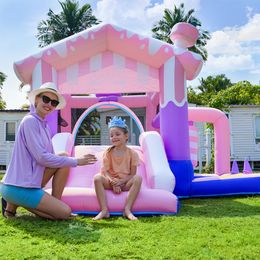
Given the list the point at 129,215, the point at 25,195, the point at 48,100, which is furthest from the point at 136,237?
the point at 48,100

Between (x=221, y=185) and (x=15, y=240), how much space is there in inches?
131

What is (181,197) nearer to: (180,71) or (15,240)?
(180,71)

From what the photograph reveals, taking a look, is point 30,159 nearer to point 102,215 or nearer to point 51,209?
point 51,209

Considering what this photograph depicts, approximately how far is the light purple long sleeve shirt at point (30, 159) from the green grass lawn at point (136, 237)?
354 millimetres

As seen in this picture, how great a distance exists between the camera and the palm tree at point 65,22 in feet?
71.0

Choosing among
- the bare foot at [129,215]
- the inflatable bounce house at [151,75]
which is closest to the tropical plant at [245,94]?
the inflatable bounce house at [151,75]

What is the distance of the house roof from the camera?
5.15 m

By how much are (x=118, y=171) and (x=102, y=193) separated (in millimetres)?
302

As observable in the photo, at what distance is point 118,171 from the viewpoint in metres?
3.74

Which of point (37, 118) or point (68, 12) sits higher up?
point (68, 12)

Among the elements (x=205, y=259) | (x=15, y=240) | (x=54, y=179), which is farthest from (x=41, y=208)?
(x=205, y=259)

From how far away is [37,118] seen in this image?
3.30m

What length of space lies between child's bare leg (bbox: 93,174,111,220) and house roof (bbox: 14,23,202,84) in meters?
2.19

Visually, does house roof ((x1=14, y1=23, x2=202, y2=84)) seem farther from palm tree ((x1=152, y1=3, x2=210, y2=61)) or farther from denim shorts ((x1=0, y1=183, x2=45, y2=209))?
palm tree ((x1=152, y1=3, x2=210, y2=61))
